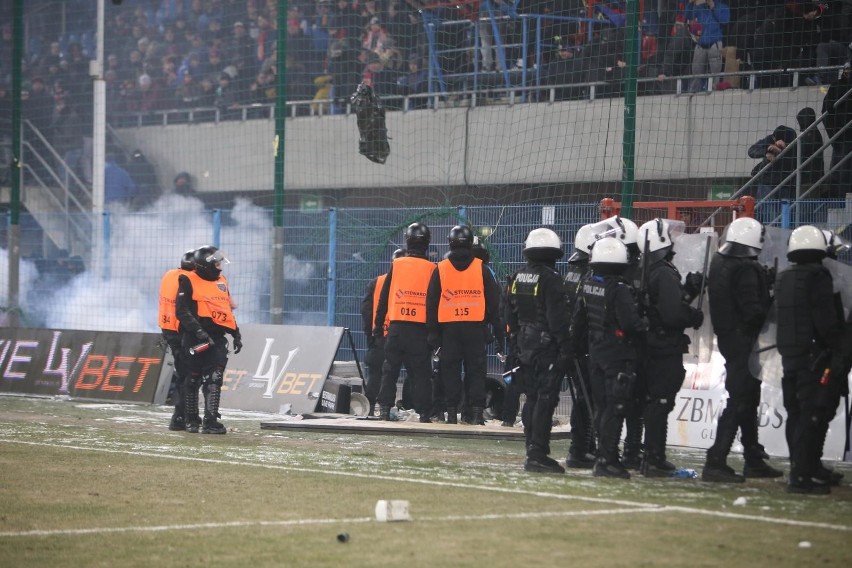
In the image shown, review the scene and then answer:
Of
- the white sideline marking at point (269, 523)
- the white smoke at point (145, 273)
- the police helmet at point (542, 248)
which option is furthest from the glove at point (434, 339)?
the white sideline marking at point (269, 523)

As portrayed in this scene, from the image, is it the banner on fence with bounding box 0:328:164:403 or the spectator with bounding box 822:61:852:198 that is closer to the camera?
the spectator with bounding box 822:61:852:198

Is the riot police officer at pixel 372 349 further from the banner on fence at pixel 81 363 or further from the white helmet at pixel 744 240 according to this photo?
the white helmet at pixel 744 240

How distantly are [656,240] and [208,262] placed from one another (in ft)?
17.3

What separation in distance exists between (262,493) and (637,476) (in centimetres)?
304

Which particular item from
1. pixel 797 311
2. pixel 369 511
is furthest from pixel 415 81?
pixel 369 511

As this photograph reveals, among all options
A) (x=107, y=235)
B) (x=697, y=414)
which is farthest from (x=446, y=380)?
(x=107, y=235)

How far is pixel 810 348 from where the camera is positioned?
9.67 meters

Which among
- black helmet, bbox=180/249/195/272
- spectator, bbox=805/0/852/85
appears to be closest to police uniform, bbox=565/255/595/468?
black helmet, bbox=180/249/195/272

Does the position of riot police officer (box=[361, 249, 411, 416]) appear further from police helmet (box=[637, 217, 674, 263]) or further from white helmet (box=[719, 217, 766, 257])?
white helmet (box=[719, 217, 766, 257])

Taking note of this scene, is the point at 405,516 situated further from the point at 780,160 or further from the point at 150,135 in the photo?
the point at 150,135

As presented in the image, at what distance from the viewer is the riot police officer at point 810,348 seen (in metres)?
9.59

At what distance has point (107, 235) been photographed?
22062mm

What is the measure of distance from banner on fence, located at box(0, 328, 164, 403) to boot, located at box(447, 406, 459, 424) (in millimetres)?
4988

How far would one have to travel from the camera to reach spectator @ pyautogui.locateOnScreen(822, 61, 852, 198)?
16.0 m
